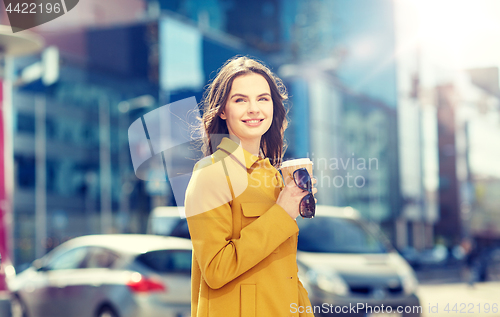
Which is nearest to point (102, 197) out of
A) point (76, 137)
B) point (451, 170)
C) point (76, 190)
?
point (76, 190)

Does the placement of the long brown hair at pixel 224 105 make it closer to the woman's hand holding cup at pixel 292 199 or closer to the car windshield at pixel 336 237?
the woman's hand holding cup at pixel 292 199

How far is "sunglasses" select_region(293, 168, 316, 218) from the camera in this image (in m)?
1.71

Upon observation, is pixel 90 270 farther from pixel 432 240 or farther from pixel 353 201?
pixel 432 240

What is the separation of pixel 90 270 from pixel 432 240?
5927cm

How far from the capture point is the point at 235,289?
1.73 metres

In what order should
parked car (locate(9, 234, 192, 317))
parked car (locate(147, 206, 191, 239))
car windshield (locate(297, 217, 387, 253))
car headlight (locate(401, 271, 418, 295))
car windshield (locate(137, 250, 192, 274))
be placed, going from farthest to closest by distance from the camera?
parked car (locate(147, 206, 191, 239)) → car windshield (locate(297, 217, 387, 253)) → car headlight (locate(401, 271, 418, 295)) → car windshield (locate(137, 250, 192, 274)) → parked car (locate(9, 234, 192, 317))

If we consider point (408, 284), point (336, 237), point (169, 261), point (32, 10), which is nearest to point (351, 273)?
point (408, 284)

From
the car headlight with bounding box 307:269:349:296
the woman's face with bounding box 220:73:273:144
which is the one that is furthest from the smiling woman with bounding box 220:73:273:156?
the car headlight with bounding box 307:269:349:296

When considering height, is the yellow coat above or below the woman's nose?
below

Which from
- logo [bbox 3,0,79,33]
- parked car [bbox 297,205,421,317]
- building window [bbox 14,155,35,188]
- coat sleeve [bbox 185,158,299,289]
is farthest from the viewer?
building window [bbox 14,155,35,188]

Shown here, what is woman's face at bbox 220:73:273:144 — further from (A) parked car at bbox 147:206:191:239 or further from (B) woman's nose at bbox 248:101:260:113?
(A) parked car at bbox 147:206:191:239

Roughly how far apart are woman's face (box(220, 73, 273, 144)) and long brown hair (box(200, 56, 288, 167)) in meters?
0.02

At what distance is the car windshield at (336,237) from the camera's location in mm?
7066

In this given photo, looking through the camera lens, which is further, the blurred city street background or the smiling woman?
the blurred city street background
